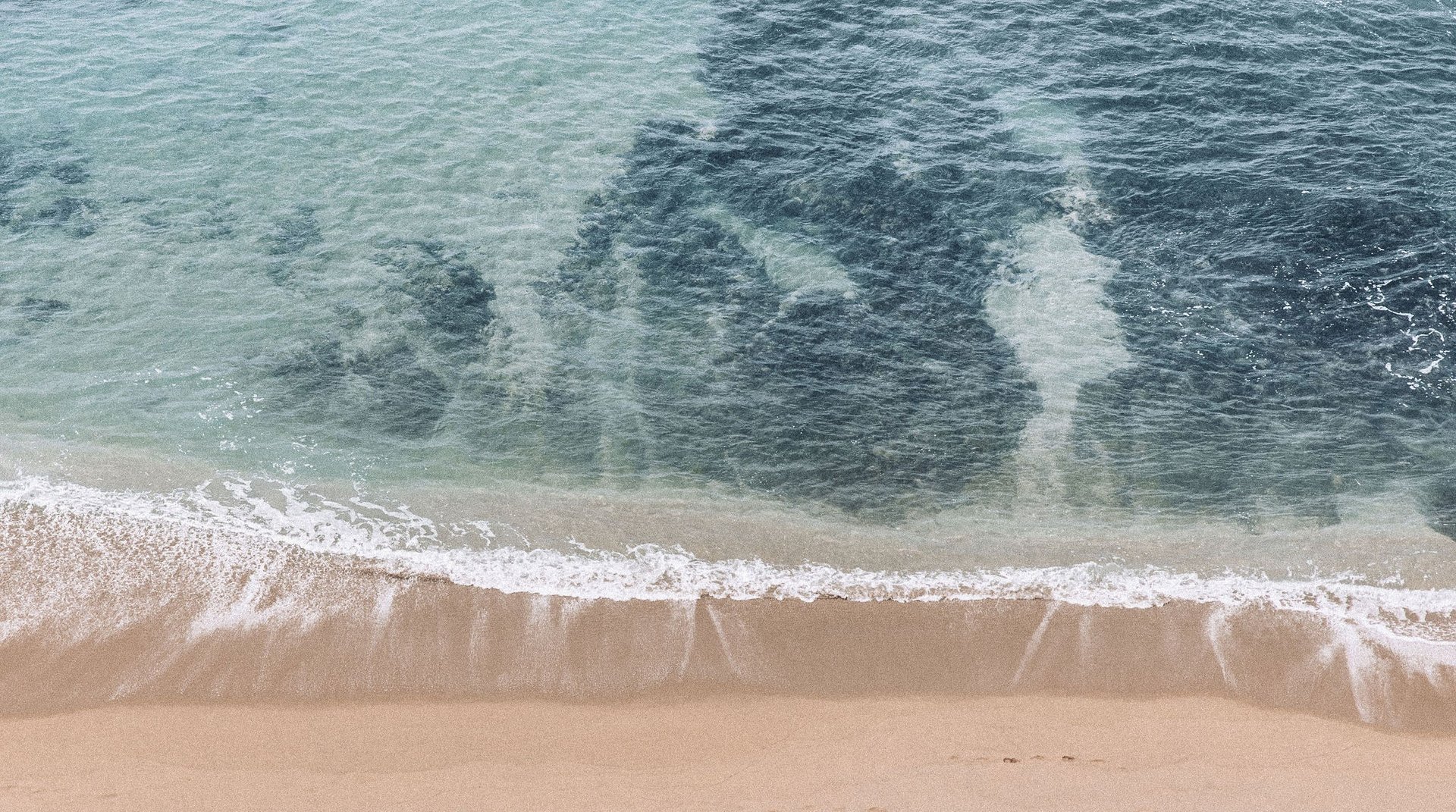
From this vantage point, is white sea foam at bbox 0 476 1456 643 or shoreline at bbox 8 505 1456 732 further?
white sea foam at bbox 0 476 1456 643

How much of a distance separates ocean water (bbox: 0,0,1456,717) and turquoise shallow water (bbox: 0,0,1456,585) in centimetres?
11

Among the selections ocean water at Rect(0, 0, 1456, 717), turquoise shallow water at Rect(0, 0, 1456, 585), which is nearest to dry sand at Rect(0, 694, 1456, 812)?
ocean water at Rect(0, 0, 1456, 717)

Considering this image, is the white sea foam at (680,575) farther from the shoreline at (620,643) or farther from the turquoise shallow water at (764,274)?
the turquoise shallow water at (764,274)

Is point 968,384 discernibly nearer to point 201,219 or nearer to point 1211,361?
point 1211,361

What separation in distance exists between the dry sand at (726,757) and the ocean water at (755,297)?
2464 millimetres

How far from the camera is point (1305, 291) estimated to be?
25.3 meters

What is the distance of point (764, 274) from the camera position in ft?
86.0

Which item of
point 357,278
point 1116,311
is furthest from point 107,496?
point 1116,311

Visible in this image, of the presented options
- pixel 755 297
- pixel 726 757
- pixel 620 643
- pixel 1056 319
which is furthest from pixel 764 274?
pixel 726 757

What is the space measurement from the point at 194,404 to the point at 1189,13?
32280 mm

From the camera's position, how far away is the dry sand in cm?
1602

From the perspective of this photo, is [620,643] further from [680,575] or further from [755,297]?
[755,297]

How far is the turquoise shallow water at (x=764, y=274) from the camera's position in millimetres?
21141

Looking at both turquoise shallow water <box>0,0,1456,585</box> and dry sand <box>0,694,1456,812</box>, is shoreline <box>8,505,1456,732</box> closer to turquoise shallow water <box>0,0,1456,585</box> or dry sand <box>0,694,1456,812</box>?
dry sand <box>0,694,1456,812</box>
